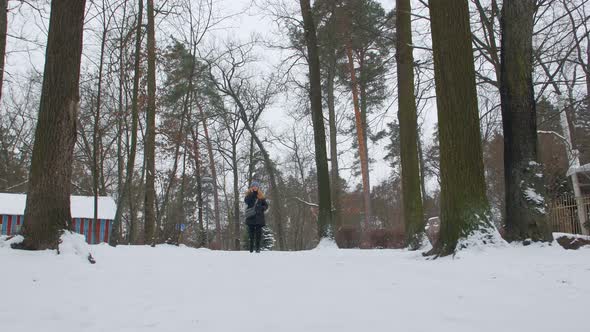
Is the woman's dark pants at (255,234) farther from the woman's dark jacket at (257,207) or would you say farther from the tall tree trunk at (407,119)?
the tall tree trunk at (407,119)

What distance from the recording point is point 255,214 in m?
11.3

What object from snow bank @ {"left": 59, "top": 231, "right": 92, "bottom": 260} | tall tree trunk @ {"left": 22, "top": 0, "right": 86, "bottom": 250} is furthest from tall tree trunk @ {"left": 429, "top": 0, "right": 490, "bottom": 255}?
tall tree trunk @ {"left": 22, "top": 0, "right": 86, "bottom": 250}

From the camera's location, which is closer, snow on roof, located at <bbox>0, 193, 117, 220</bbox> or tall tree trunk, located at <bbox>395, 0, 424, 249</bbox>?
tall tree trunk, located at <bbox>395, 0, 424, 249</bbox>

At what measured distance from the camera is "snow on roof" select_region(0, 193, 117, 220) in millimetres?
25922

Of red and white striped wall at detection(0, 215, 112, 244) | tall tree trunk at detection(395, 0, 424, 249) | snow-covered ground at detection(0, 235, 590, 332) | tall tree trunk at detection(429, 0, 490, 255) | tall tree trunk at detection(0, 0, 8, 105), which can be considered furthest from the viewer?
red and white striped wall at detection(0, 215, 112, 244)

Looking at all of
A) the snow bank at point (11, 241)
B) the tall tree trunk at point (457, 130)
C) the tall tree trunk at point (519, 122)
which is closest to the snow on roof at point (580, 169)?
the tall tree trunk at point (519, 122)

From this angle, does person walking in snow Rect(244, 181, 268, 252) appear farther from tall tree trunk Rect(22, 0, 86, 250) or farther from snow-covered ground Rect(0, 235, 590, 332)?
tall tree trunk Rect(22, 0, 86, 250)

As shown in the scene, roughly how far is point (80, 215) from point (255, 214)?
1868 centimetres

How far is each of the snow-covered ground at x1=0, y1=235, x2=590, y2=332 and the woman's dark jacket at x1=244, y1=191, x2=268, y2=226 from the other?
496 centimetres

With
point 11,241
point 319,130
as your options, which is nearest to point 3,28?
point 11,241

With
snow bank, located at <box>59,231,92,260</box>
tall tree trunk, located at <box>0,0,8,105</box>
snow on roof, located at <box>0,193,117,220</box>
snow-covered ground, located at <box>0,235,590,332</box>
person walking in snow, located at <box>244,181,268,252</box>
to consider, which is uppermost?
tall tree trunk, located at <box>0,0,8,105</box>

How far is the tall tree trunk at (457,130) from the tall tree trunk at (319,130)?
6579 millimetres

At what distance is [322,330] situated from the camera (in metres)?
2.95

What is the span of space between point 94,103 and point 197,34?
14.9ft
